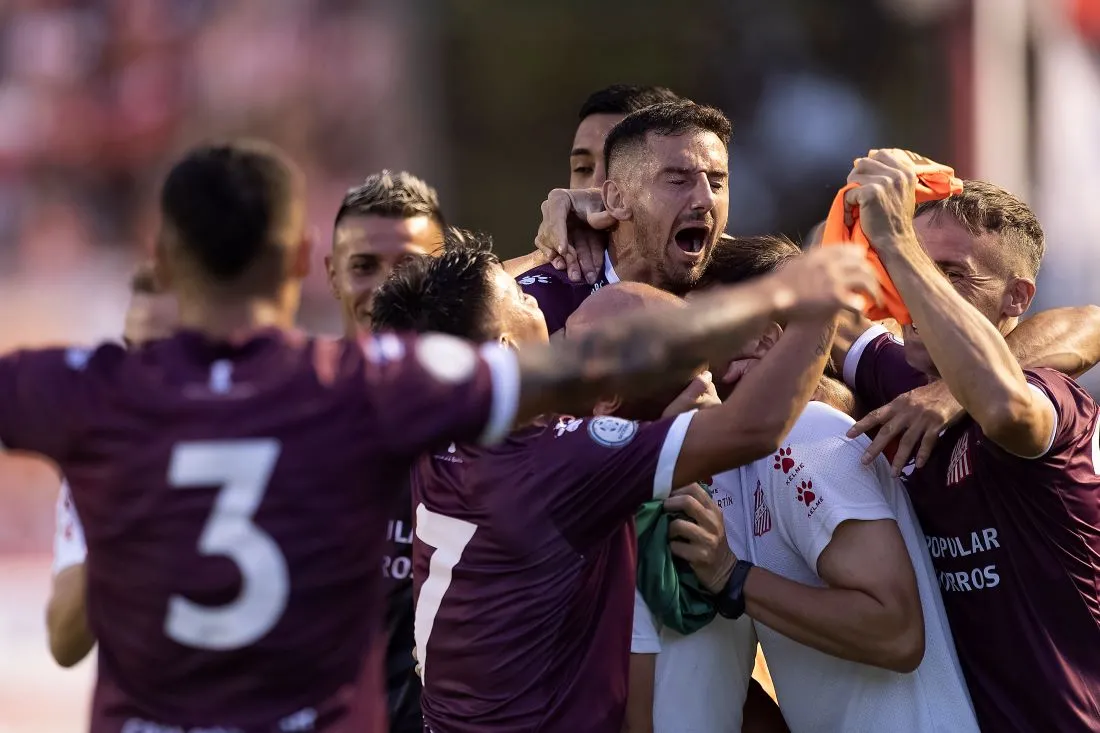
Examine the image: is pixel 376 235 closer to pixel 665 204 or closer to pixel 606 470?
pixel 665 204

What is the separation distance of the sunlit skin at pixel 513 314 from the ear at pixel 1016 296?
1464 mm

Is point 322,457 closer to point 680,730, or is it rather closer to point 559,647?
point 559,647

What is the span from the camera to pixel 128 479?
→ 2391 mm

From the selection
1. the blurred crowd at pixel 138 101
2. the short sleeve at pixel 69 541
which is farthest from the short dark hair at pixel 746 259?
the blurred crowd at pixel 138 101

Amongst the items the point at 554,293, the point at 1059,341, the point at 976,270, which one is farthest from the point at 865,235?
the point at 554,293

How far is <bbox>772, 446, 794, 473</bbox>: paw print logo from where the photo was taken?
3.53 metres

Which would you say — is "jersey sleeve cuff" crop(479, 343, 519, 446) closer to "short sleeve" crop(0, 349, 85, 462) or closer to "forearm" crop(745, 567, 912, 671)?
"short sleeve" crop(0, 349, 85, 462)

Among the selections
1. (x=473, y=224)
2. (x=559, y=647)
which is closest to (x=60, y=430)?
(x=559, y=647)

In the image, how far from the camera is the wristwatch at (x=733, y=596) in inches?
132

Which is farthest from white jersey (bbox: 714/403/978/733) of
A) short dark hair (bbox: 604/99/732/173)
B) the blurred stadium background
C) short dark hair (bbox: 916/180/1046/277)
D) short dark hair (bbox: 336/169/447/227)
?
the blurred stadium background

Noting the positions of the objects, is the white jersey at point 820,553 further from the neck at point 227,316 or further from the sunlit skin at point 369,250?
the sunlit skin at point 369,250

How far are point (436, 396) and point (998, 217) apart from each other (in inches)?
84.4

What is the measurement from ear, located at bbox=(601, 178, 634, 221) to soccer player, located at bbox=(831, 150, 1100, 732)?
1.04 meters

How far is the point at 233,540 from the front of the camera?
2383 mm
